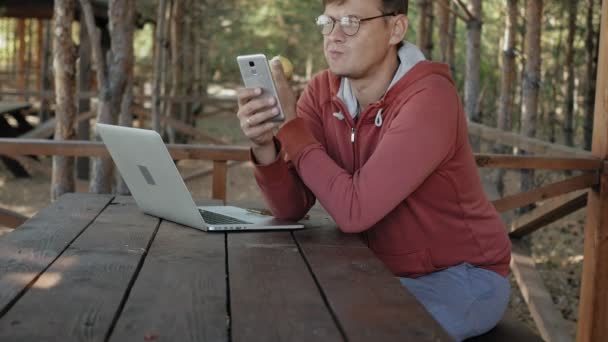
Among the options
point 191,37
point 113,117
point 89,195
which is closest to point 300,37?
point 191,37

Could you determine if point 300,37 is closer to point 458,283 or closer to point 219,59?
point 219,59

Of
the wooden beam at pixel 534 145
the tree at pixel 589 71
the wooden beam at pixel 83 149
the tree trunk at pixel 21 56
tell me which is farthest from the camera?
the tree trunk at pixel 21 56

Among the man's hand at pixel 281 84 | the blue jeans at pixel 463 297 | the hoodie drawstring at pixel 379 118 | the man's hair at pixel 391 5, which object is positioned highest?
the man's hair at pixel 391 5

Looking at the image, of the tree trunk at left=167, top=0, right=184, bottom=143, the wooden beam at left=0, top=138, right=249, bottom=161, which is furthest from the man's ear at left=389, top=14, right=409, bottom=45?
the tree trunk at left=167, top=0, right=184, bottom=143

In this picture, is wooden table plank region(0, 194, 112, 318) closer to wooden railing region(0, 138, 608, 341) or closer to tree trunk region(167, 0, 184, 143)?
wooden railing region(0, 138, 608, 341)

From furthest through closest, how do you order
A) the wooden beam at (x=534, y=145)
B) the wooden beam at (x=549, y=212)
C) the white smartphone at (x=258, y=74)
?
the wooden beam at (x=549, y=212) < the wooden beam at (x=534, y=145) < the white smartphone at (x=258, y=74)

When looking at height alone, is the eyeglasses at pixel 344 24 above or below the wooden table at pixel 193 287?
above

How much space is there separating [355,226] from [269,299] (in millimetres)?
744

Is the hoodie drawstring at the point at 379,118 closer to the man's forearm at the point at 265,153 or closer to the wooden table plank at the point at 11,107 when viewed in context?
the man's forearm at the point at 265,153

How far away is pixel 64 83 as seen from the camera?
5270 millimetres

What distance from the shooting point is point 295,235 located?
2736mm

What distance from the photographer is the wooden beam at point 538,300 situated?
500 cm

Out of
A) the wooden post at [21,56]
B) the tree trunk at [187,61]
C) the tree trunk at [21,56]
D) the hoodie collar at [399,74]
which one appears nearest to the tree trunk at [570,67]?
the tree trunk at [187,61]

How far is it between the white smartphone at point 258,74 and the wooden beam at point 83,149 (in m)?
1.53
